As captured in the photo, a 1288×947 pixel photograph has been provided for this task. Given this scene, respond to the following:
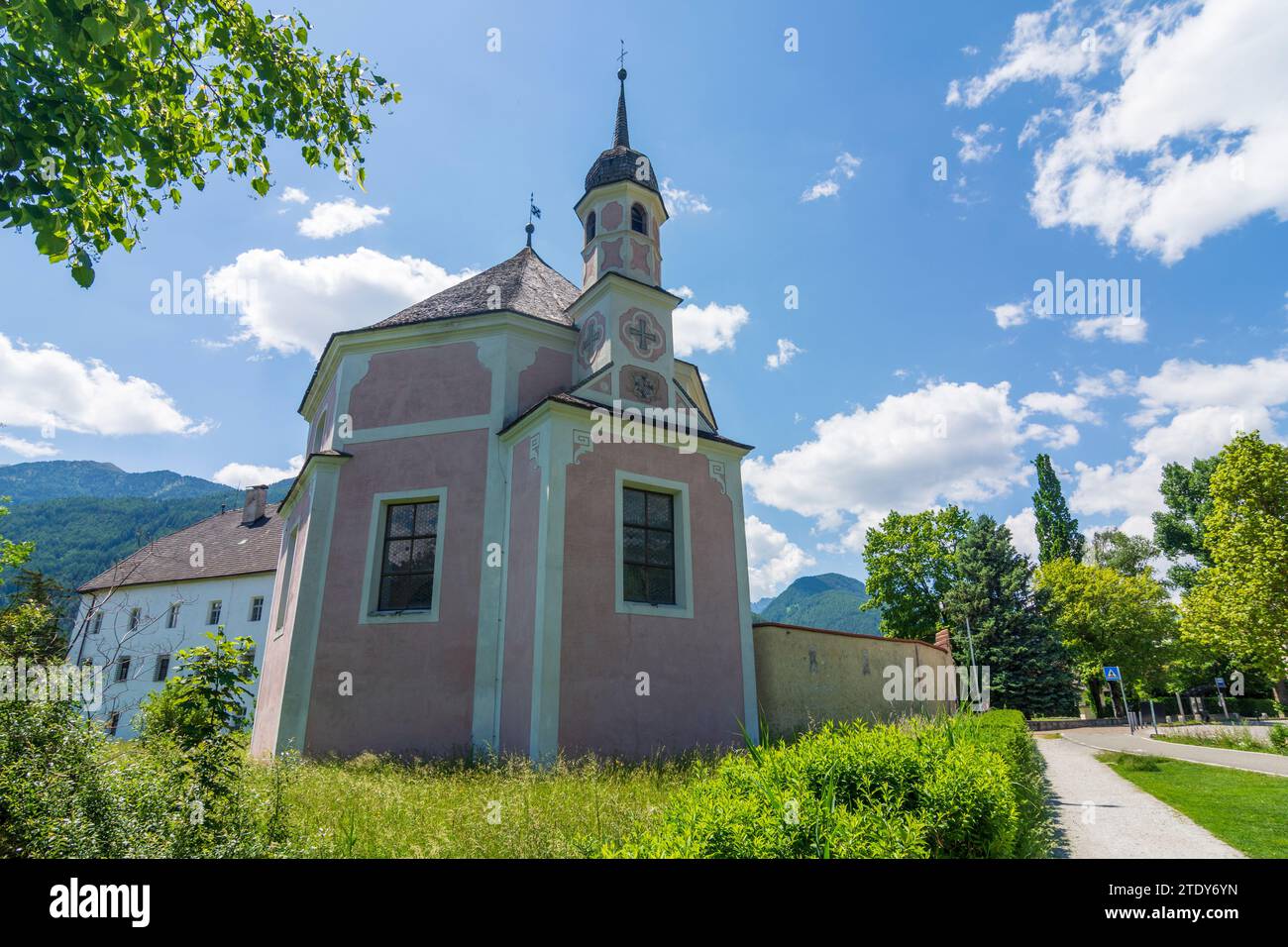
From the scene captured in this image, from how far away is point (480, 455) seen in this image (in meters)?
13.5

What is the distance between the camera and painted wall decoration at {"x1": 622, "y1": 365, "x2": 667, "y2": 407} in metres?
14.1

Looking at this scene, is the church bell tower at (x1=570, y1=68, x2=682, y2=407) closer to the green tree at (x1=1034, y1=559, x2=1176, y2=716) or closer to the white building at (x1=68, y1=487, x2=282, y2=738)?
the white building at (x1=68, y1=487, x2=282, y2=738)

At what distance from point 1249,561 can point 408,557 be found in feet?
93.8

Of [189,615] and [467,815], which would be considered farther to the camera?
[189,615]

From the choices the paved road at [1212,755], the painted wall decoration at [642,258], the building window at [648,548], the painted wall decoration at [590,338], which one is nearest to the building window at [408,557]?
the building window at [648,548]

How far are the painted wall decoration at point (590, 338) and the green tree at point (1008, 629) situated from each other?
3508 cm

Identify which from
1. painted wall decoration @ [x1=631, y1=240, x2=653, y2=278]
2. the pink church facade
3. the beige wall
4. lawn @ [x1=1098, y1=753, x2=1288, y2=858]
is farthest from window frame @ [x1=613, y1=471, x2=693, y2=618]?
lawn @ [x1=1098, y1=753, x2=1288, y2=858]

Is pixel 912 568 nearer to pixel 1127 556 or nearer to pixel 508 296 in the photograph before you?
pixel 1127 556

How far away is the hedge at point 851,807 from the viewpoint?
3.19 meters

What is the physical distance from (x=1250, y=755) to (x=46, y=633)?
28890 millimetres

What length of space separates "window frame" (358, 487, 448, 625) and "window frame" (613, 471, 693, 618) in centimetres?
381

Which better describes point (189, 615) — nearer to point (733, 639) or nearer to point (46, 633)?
point (46, 633)

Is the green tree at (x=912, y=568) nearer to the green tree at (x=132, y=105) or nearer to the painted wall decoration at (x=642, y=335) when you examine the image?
the painted wall decoration at (x=642, y=335)
